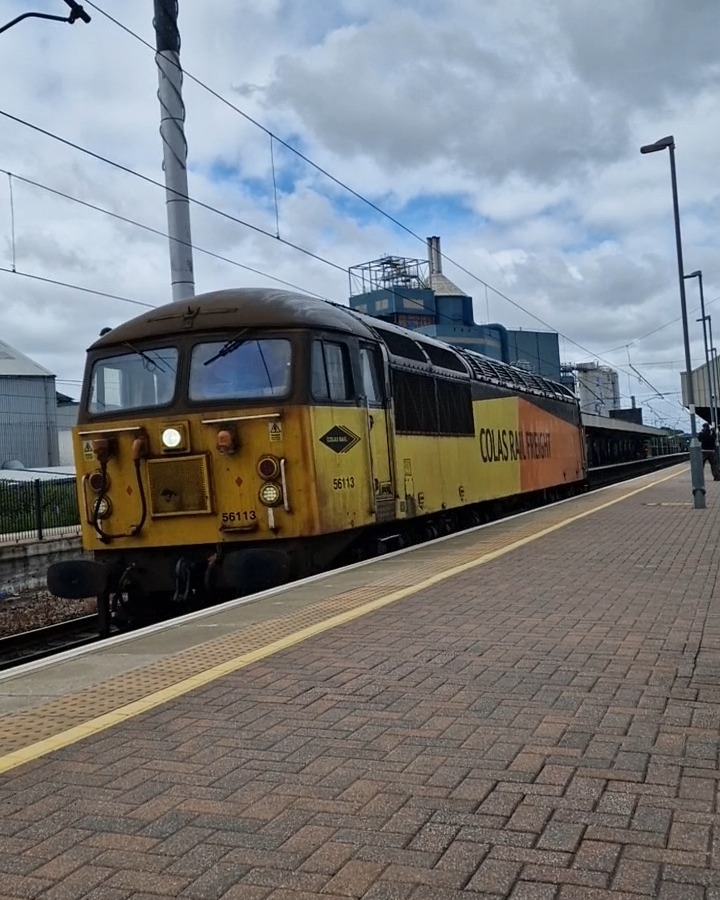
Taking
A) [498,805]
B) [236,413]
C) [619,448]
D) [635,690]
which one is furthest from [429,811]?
[619,448]

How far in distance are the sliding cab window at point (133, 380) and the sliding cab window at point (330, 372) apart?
1.51 metres

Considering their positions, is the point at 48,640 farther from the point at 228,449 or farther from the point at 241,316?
the point at 241,316

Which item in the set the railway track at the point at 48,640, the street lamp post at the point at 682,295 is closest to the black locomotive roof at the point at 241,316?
the railway track at the point at 48,640

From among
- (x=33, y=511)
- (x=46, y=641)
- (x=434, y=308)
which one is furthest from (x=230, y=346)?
(x=434, y=308)

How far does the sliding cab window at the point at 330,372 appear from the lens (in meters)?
9.65

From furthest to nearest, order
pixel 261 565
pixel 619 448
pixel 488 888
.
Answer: pixel 619 448
pixel 261 565
pixel 488 888

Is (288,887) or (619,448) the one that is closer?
(288,887)

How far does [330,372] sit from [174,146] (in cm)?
591

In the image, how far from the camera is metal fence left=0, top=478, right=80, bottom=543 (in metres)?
18.1

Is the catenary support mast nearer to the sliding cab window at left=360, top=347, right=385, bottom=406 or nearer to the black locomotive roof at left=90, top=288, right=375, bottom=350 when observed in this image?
the black locomotive roof at left=90, top=288, right=375, bottom=350

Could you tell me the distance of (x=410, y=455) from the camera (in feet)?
39.1

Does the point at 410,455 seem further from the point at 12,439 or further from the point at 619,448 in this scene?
the point at 619,448

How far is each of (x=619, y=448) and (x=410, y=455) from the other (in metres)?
38.1

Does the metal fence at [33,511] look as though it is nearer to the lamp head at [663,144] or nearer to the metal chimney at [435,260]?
the lamp head at [663,144]
